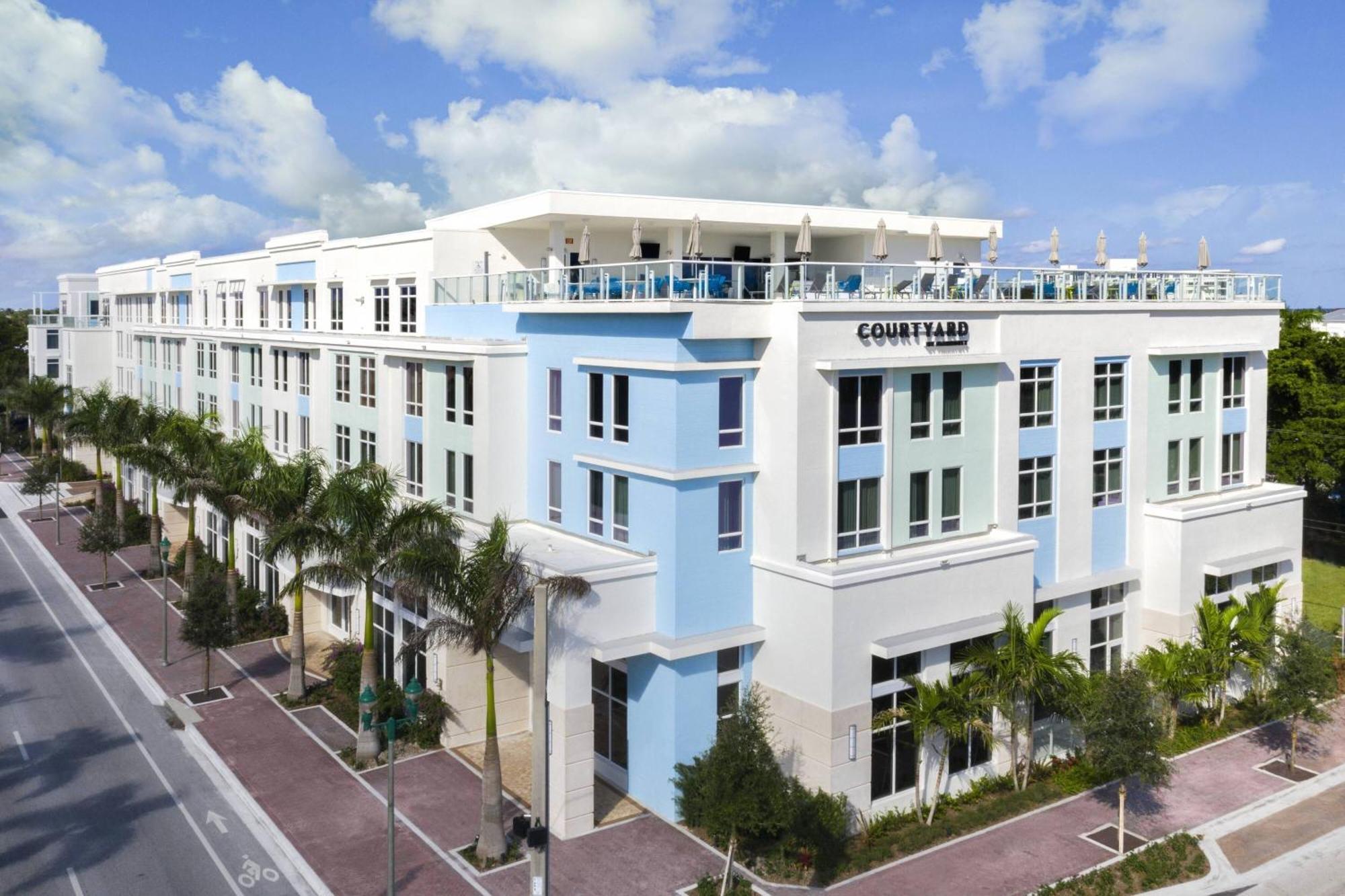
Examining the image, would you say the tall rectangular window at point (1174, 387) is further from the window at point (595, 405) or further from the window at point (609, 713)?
the window at point (609, 713)

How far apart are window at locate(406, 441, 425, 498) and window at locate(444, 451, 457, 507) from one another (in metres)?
1.09

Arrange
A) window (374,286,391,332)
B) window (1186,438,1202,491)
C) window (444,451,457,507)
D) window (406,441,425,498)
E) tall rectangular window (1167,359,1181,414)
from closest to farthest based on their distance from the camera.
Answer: window (444,451,457,507), window (406,441,425,498), tall rectangular window (1167,359,1181,414), window (1186,438,1202,491), window (374,286,391,332)

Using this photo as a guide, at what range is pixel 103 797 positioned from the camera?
2647 centimetres

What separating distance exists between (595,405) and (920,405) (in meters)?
8.09

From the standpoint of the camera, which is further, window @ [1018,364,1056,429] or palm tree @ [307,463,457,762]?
window @ [1018,364,1056,429]

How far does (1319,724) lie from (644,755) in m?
19.3

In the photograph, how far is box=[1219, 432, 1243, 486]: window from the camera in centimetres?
3566

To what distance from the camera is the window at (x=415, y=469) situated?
108 ft

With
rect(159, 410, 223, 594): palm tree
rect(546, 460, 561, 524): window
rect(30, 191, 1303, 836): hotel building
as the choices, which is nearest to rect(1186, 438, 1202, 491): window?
rect(30, 191, 1303, 836): hotel building

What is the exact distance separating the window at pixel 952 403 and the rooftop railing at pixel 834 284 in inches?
79.7

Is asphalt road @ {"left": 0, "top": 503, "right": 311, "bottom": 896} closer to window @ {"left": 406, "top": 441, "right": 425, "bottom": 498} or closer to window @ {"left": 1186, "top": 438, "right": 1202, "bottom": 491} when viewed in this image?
window @ {"left": 406, "top": 441, "right": 425, "bottom": 498}

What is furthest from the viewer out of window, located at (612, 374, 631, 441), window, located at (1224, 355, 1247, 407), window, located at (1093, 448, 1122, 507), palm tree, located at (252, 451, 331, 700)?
window, located at (1224, 355, 1247, 407)

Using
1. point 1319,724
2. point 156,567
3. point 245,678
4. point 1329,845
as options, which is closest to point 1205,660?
point 1319,724

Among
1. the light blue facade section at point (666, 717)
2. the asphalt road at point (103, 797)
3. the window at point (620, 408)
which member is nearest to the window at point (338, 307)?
the asphalt road at point (103, 797)
